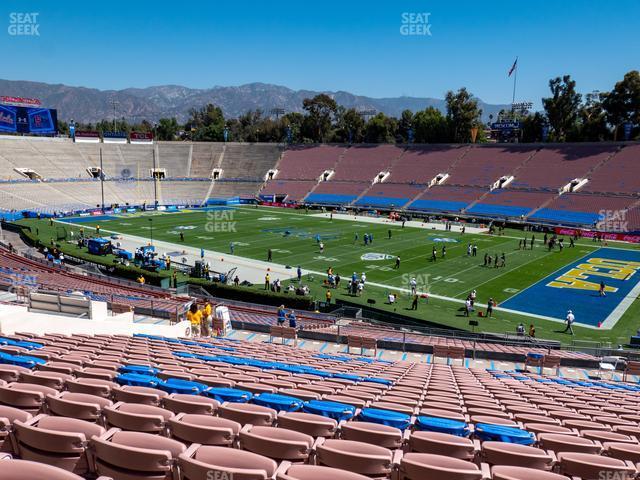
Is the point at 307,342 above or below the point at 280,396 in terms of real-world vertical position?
below

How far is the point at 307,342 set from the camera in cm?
1866

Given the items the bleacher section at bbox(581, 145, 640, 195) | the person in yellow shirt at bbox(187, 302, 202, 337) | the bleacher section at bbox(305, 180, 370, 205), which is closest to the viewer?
the person in yellow shirt at bbox(187, 302, 202, 337)

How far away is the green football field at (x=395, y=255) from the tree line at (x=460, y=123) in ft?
118

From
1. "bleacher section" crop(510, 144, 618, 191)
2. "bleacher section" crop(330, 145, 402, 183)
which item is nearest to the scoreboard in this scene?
"bleacher section" crop(330, 145, 402, 183)

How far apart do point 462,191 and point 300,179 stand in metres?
27.4

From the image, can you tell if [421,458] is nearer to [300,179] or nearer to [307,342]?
[307,342]

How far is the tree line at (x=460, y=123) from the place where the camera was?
74938 millimetres

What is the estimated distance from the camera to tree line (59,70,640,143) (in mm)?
74938

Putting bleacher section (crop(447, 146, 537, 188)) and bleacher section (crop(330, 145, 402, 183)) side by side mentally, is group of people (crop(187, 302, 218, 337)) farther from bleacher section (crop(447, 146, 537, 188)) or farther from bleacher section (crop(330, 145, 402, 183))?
bleacher section (crop(330, 145, 402, 183))

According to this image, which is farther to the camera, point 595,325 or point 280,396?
point 595,325

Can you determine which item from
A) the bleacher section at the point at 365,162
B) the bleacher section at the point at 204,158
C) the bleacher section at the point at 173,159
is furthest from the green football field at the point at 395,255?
the bleacher section at the point at 204,158

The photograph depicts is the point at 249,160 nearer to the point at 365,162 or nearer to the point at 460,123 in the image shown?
the point at 365,162

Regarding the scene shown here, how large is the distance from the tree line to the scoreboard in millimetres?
32893

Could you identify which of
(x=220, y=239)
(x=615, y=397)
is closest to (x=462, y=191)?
(x=220, y=239)
